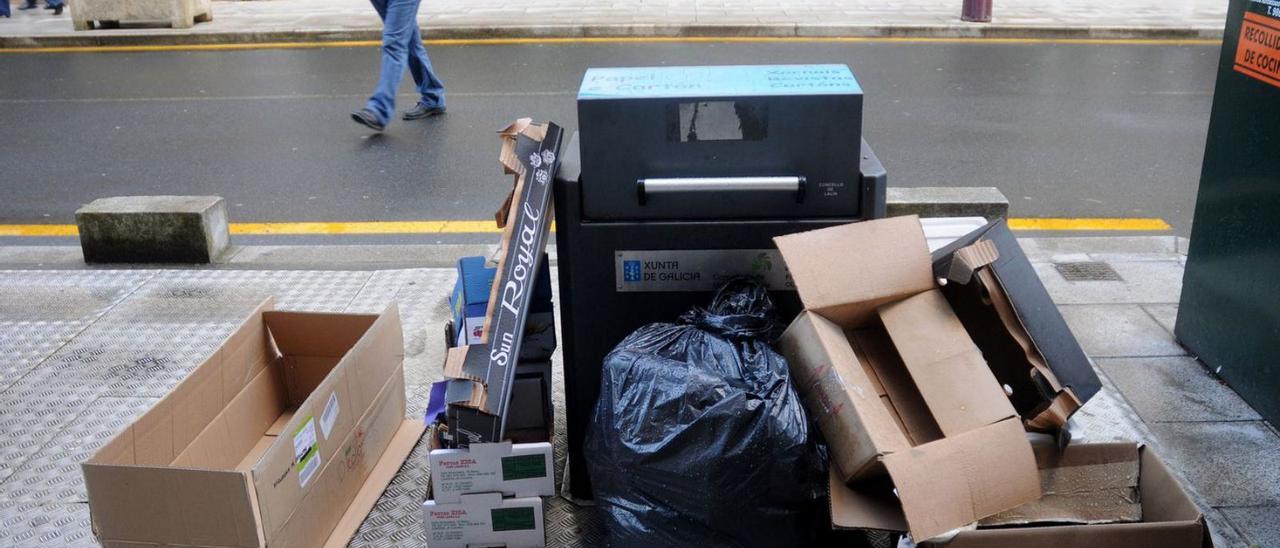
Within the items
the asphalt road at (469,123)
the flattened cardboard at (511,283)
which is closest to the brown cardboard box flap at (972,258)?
the flattened cardboard at (511,283)

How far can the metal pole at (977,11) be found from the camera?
11.3 meters

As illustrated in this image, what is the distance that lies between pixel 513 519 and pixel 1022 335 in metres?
1.42

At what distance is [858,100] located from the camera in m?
2.68

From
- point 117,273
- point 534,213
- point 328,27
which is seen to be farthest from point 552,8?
point 534,213

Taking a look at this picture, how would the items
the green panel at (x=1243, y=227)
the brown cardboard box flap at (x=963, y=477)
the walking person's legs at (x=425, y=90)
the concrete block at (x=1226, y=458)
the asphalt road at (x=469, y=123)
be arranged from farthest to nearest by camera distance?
the walking person's legs at (x=425, y=90) → the asphalt road at (x=469, y=123) → the green panel at (x=1243, y=227) → the concrete block at (x=1226, y=458) → the brown cardboard box flap at (x=963, y=477)

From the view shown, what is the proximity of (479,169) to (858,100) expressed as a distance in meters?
4.38

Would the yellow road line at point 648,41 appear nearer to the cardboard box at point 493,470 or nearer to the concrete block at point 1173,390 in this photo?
the concrete block at point 1173,390

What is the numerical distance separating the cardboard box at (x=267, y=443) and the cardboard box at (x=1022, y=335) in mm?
1725

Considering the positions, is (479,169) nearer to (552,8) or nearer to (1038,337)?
(1038,337)

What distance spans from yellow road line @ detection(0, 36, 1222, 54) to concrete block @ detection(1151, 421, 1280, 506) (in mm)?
7953

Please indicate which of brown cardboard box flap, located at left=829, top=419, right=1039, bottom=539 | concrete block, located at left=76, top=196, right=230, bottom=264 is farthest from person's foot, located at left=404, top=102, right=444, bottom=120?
brown cardboard box flap, located at left=829, top=419, right=1039, bottom=539

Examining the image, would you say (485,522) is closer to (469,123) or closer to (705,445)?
(705,445)

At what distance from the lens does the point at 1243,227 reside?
363 centimetres

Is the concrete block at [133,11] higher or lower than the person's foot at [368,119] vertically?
higher
